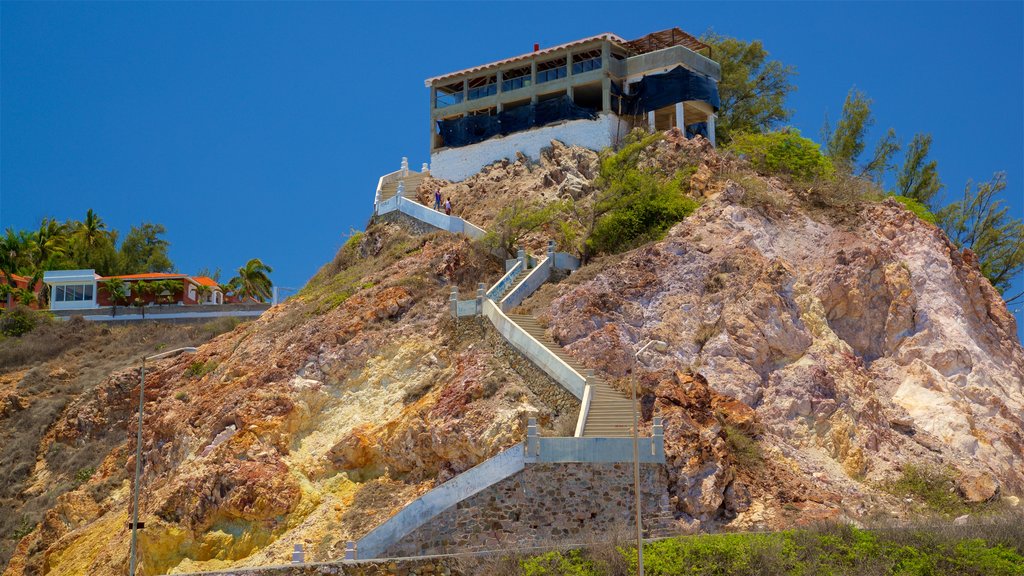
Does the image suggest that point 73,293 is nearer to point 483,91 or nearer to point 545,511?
point 483,91

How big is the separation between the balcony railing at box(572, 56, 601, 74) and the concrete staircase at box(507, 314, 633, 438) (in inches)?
798

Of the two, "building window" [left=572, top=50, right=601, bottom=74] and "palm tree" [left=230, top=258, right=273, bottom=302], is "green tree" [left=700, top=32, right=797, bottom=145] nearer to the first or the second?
"building window" [left=572, top=50, right=601, bottom=74]

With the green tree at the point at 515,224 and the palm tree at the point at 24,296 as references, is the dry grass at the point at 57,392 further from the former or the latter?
the green tree at the point at 515,224

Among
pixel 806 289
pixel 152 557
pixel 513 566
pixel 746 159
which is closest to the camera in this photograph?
pixel 513 566

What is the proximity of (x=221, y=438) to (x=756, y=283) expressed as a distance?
53.9 ft

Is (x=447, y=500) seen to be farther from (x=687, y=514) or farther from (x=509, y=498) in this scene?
(x=687, y=514)

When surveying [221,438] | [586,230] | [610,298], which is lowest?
[221,438]

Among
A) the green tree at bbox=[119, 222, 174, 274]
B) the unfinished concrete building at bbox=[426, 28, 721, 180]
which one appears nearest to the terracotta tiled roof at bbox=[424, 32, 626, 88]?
the unfinished concrete building at bbox=[426, 28, 721, 180]

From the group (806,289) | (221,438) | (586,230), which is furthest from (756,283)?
(221,438)

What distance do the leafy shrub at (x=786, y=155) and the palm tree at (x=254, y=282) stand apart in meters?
35.1

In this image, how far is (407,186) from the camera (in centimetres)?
5544

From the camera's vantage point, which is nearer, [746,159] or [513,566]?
[513,566]

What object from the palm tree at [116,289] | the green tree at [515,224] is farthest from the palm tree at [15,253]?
the green tree at [515,224]

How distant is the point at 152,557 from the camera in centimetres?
3412
